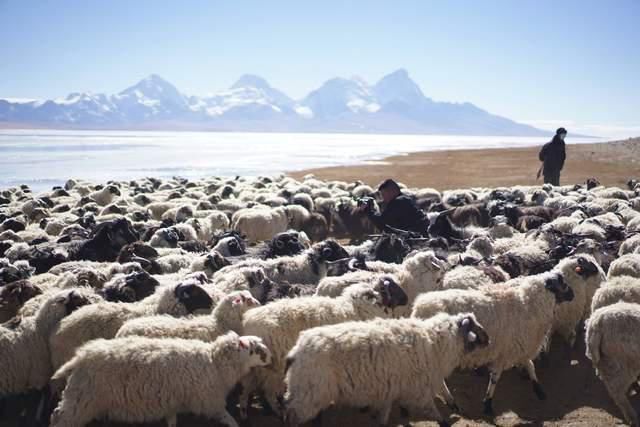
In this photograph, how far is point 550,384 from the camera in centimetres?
686

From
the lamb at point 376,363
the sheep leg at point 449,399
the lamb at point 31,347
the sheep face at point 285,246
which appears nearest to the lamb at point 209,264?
the sheep face at point 285,246

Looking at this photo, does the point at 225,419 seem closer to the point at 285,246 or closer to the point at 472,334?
the point at 472,334

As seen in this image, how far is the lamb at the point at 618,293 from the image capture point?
6.61 metres

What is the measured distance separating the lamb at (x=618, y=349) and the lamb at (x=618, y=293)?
0.80m

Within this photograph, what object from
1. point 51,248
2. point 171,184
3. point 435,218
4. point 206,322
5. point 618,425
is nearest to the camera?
point 618,425

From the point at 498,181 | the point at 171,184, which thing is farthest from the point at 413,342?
the point at 498,181

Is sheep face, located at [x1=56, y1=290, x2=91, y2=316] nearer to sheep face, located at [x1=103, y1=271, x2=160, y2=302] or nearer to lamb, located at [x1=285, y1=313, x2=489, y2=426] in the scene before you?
sheep face, located at [x1=103, y1=271, x2=160, y2=302]

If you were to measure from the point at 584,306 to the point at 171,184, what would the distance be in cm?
2118

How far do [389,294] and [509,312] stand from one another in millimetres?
1485

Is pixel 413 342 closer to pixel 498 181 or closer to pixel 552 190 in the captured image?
pixel 552 190

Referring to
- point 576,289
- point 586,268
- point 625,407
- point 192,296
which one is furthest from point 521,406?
point 192,296

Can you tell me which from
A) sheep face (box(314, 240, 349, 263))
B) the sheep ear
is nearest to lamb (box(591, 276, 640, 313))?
the sheep ear

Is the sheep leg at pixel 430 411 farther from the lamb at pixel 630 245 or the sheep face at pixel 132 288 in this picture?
the lamb at pixel 630 245

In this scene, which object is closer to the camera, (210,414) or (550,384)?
(210,414)
